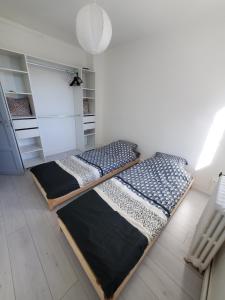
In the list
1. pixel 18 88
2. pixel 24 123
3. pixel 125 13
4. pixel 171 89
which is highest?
pixel 125 13

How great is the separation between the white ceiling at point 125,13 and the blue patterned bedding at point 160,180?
198 centimetres

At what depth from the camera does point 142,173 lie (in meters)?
1.99

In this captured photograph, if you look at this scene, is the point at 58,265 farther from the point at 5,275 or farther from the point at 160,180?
the point at 160,180

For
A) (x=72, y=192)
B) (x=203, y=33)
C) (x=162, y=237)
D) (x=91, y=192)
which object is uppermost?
(x=203, y=33)

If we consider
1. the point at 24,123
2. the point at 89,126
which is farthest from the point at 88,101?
the point at 24,123

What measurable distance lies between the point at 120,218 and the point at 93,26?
1727mm

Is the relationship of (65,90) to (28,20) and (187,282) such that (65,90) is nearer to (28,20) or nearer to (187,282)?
(28,20)

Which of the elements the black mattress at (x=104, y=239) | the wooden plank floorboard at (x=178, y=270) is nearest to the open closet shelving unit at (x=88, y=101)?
the black mattress at (x=104, y=239)

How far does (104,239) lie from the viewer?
3.49 feet

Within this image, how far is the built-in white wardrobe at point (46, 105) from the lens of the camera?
88.2 inches

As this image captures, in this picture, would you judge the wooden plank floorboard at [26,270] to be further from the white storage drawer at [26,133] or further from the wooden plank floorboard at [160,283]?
the white storage drawer at [26,133]

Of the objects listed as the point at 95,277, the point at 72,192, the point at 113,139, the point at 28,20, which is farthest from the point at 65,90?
the point at 95,277

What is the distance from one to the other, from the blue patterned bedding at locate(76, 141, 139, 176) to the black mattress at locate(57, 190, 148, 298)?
2.72 feet

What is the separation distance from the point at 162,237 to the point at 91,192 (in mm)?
969
